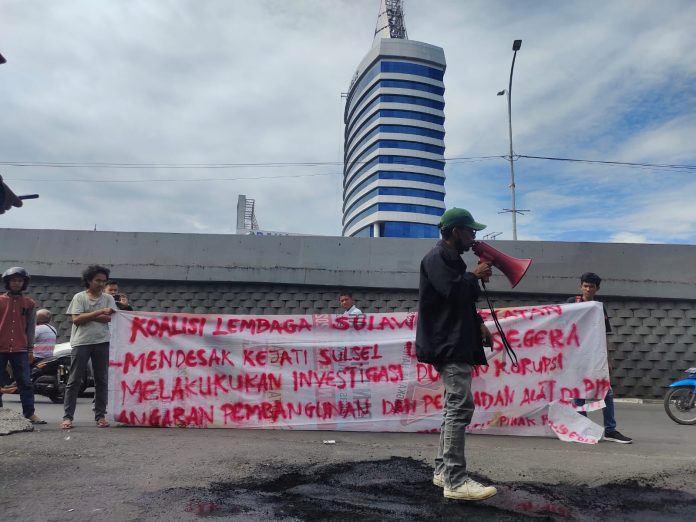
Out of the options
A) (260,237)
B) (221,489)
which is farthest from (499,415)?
(260,237)

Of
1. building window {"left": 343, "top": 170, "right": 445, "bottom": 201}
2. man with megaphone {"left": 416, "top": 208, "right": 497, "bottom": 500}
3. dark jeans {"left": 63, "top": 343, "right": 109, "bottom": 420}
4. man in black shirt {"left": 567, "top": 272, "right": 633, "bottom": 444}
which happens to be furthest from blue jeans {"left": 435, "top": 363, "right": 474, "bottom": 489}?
building window {"left": 343, "top": 170, "right": 445, "bottom": 201}

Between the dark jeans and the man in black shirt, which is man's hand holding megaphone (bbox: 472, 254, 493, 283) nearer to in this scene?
the man in black shirt

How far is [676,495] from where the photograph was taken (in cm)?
354

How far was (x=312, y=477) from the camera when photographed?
371 centimetres

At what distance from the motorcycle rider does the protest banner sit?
0.85 meters

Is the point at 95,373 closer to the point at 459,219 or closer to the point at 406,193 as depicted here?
the point at 459,219

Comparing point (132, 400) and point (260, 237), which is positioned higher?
point (260, 237)

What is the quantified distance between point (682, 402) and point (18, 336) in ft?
27.7

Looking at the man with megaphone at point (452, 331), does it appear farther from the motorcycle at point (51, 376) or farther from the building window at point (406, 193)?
the building window at point (406, 193)

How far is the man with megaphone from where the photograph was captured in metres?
3.35

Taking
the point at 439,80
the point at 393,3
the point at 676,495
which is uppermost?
the point at 393,3

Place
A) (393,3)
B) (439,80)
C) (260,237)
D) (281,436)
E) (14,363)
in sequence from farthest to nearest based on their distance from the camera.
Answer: (393,3) < (439,80) < (260,237) < (14,363) < (281,436)

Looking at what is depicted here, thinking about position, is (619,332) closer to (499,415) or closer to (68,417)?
(499,415)

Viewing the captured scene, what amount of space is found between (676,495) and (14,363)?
6106 millimetres
